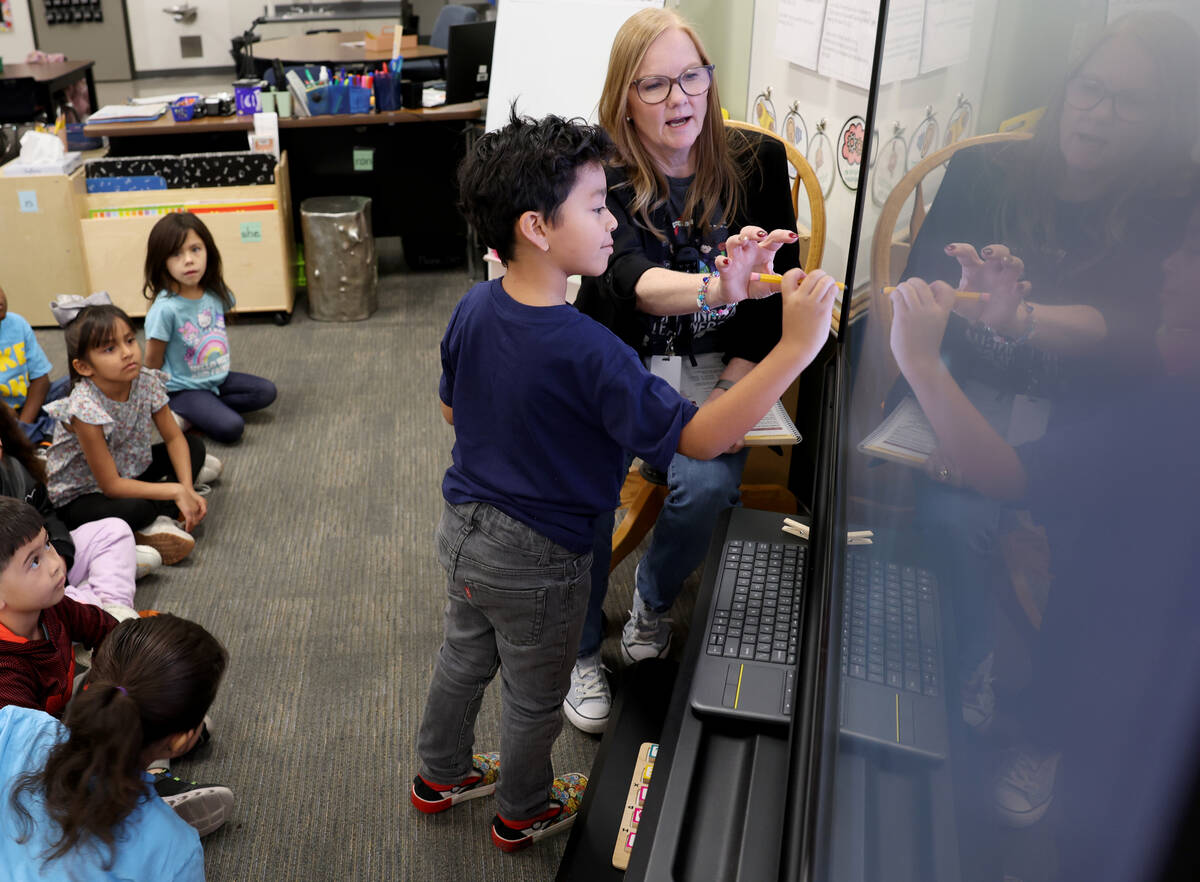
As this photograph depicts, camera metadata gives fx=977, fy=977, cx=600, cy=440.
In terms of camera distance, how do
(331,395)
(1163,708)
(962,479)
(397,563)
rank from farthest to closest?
(331,395), (397,563), (962,479), (1163,708)

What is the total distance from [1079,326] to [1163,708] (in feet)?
0.43

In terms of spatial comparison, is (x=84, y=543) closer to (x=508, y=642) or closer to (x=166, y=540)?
(x=166, y=540)

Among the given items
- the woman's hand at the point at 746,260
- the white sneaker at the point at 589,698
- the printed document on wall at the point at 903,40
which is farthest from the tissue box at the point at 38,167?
the printed document on wall at the point at 903,40

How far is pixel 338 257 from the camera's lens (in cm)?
414

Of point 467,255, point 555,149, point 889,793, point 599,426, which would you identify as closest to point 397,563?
point 599,426

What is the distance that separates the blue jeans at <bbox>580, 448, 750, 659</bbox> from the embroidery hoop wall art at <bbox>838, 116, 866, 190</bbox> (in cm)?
85

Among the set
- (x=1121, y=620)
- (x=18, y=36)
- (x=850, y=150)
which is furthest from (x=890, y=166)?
(x=18, y=36)

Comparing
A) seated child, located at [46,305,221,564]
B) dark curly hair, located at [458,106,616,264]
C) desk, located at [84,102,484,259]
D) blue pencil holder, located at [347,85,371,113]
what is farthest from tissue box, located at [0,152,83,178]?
dark curly hair, located at [458,106,616,264]

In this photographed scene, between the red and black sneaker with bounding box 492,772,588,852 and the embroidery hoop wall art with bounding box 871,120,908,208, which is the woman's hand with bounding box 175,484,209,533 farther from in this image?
the embroidery hoop wall art with bounding box 871,120,908,208

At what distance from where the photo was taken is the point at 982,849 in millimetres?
329

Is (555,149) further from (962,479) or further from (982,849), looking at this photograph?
(982,849)

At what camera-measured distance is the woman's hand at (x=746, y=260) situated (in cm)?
133

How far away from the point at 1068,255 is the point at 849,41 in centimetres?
225

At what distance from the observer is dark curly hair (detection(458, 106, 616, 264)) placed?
1231 mm
